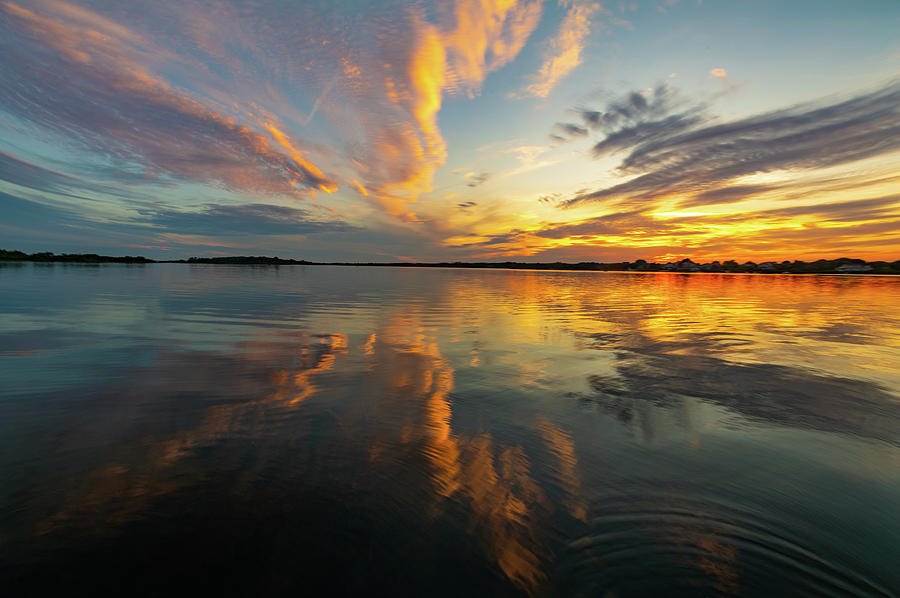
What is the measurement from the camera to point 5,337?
14.3 m

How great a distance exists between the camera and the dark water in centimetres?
395

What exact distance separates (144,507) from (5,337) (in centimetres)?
1662

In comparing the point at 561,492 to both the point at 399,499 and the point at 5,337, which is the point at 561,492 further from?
the point at 5,337

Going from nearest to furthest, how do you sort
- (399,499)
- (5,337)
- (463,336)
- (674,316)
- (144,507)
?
(144,507)
(399,499)
(5,337)
(463,336)
(674,316)

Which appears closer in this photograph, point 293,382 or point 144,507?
point 144,507

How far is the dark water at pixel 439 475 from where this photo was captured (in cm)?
395

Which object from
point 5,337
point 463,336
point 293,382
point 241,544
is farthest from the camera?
point 463,336

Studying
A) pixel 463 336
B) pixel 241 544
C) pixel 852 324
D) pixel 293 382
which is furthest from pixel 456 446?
pixel 852 324

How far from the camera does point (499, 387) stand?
10180 millimetres

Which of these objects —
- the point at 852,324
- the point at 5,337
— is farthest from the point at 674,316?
the point at 5,337

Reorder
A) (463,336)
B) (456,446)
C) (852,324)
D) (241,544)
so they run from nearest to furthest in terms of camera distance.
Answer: (241,544) < (456,446) < (463,336) < (852,324)

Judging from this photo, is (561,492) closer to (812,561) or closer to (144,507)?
(812,561)

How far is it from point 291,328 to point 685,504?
17168 millimetres

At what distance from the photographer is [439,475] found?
5.79m
